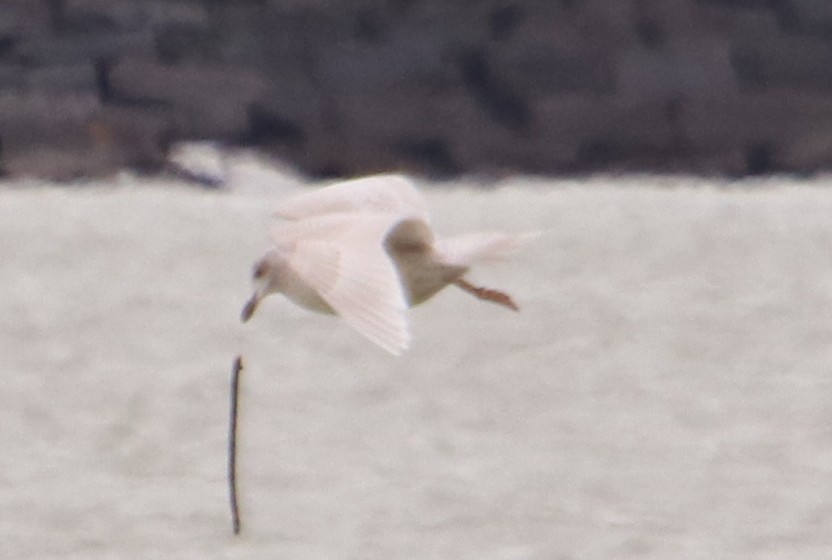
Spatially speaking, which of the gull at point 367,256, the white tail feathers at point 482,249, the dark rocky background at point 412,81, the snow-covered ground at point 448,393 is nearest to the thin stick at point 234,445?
the snow-covered ground at point 448,393

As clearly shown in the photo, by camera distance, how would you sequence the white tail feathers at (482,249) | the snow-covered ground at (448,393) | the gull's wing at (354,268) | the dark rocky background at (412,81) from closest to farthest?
the gull's wing at (354,268) → the white tail feathers at (482,249) → the snow-covered ground at (448,393) → the dark rocky background at (412,81)

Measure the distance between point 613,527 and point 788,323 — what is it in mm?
1556

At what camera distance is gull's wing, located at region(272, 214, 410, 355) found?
226 centimetres

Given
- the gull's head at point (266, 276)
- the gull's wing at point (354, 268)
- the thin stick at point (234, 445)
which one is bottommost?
the thin stick at point (234, 445)

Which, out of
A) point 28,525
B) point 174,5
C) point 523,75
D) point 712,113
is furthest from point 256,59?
point 28,525

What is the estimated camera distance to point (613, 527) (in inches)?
129

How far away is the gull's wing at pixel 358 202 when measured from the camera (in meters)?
2.77

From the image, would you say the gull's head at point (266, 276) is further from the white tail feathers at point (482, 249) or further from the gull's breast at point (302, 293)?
the white tail feathers at point (482, 249)

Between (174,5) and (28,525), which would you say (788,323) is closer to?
(28,525)

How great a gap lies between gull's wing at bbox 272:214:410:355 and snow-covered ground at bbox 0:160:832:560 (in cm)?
71

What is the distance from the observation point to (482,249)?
2.73 m

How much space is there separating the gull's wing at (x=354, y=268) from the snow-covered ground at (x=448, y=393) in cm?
71

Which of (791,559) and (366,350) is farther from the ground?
(791,559)

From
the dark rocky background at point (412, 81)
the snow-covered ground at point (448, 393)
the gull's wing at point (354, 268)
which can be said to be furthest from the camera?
the dark rocky background at point (412, 81)
